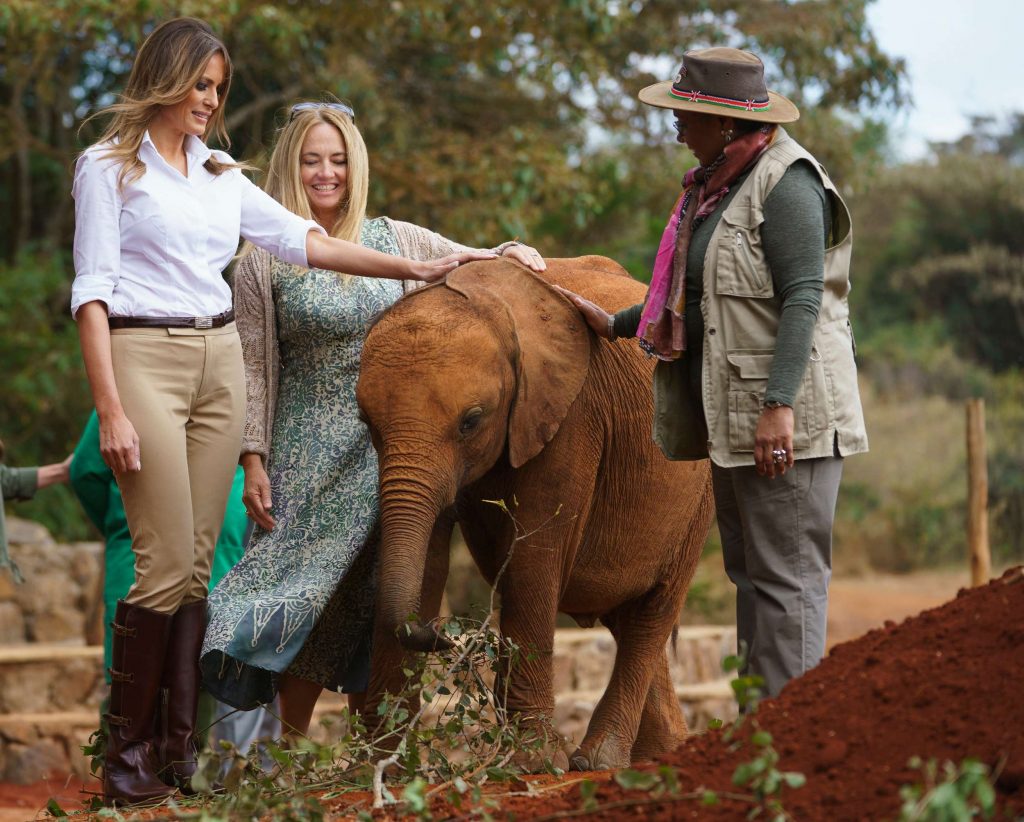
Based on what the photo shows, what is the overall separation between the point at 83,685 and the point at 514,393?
21.8 ft

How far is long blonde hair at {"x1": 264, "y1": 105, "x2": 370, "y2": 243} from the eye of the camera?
5.36 meters

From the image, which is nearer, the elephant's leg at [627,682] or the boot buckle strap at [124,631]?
the boot buckle strap at [124,631]

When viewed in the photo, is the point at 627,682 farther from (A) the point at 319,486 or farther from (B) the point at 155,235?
(B) the point at 155,235

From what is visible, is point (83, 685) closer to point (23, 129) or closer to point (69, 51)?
point (23, 129)

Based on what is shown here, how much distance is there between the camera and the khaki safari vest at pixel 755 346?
432 cm

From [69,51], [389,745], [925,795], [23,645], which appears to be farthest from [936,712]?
[69,51]

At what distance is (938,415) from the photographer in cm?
2523

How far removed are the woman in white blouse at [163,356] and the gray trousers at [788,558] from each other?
Result: 1.73 metres

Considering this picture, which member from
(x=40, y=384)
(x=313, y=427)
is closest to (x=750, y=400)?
(x=313, y=427)

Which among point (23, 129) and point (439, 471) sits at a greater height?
point (23, 129)

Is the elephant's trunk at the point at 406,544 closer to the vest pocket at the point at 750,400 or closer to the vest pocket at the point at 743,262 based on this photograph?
the vest pocket at the point at 750,400

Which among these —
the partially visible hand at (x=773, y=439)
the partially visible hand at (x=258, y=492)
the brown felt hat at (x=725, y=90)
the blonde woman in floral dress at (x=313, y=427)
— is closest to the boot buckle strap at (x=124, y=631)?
the blonde woman in floral dress at (x=313, y=427)

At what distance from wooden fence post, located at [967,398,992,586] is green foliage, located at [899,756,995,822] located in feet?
24.8

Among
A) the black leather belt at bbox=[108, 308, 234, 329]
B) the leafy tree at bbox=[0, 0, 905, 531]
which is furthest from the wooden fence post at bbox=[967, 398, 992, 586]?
the black leather belt at bbox=[108, 308, 234, 329]
